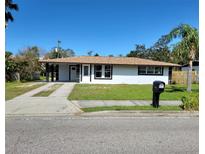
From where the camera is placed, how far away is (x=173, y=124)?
7387 mm

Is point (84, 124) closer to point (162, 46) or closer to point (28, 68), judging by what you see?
point (28, 68)

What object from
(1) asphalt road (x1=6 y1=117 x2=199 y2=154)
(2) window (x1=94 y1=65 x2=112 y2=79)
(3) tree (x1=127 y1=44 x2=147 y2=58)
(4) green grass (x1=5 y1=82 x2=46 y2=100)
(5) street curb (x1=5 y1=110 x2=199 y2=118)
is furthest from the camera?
(3) tree (x1=127 y1=44 x2=147 y2=58)

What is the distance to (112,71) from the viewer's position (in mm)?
28828

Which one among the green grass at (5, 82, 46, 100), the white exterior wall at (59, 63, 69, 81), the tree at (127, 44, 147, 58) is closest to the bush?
the green grass at (5, 82, 46, 100)

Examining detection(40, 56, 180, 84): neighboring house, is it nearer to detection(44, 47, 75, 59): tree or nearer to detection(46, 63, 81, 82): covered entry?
detection(46, 63, 81, 82): covered entry

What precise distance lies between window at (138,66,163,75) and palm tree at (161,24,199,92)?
11738 mm

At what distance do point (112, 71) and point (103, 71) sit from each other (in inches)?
45.0

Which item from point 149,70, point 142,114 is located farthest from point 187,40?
point 149,70

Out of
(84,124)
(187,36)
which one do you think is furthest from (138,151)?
(187,36)

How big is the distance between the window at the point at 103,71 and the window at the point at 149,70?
3921 millimetres

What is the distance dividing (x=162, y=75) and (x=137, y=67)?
3.50m

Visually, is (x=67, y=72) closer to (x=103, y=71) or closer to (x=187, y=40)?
(x=103, y=71)

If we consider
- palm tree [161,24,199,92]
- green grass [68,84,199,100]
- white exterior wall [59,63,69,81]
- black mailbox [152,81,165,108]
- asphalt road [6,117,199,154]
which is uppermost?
palm tree [161,24,199,92]

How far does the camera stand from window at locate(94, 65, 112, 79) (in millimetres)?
28644
